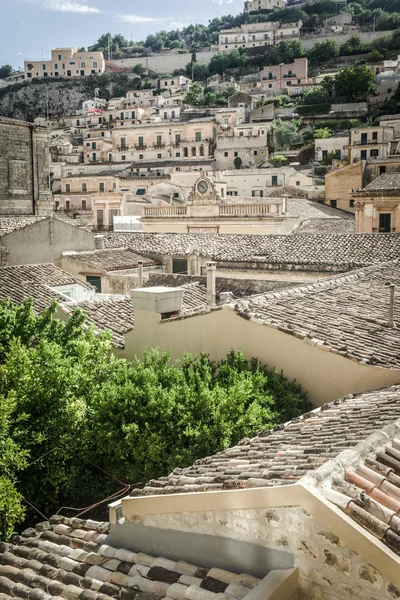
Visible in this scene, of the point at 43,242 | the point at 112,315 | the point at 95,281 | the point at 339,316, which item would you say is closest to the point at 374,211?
the point at 95,281

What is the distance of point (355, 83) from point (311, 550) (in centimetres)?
8618

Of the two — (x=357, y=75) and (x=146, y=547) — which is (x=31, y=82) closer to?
(x=357, y=75)

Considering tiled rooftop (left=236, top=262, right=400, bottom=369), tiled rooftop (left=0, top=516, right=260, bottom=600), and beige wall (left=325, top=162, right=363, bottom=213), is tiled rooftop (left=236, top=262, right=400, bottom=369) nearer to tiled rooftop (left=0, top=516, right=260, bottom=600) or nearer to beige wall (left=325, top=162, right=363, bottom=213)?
tiled rooftop (left=0, top=516, right=260, bottom=600)

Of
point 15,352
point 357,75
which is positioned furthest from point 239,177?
point 15,352

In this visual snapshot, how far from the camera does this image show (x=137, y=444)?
8.19 m

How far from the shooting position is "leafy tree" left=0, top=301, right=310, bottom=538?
796 cm

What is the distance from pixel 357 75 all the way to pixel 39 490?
83.7 meters

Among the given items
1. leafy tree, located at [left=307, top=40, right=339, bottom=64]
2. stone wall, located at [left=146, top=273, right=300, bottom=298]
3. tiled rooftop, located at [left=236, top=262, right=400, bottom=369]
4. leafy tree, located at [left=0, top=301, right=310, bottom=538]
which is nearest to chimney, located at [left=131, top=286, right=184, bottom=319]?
tiled rooftop, located at [left=236, top=262, right=400, bottom=369]

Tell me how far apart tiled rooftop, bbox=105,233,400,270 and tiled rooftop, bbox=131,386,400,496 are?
523 inches

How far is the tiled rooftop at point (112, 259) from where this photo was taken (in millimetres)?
23155

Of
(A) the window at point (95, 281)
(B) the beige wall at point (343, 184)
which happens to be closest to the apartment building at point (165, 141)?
Result: (B) the beige wall at point (343, 184)

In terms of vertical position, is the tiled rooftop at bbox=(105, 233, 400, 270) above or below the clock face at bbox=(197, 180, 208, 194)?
below

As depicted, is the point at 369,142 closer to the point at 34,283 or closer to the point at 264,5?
the point at 34,283

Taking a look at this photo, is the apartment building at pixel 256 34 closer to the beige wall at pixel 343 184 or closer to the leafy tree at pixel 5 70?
the leafy tree at pixel 5 70
